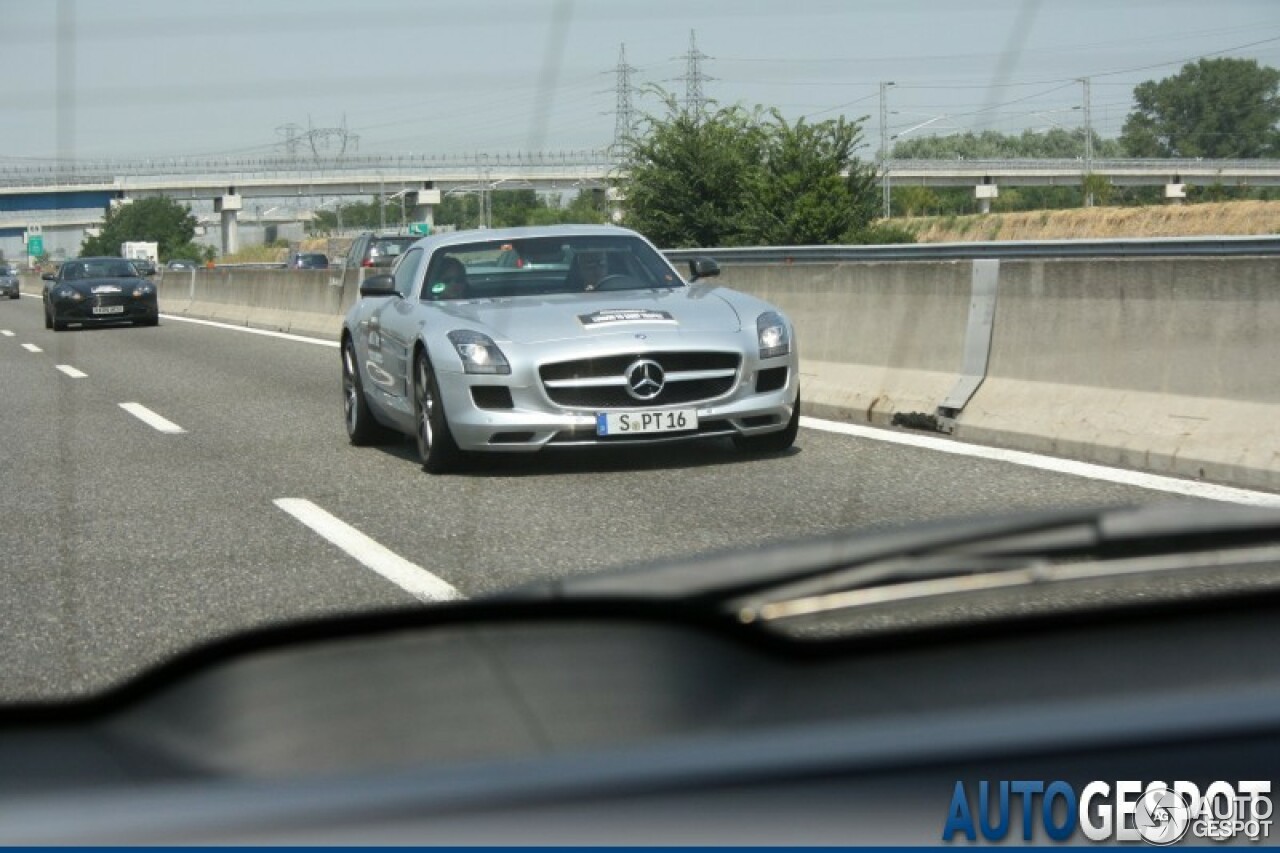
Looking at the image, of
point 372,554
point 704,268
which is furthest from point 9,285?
point 372,554

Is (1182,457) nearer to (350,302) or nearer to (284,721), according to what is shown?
(284,721)

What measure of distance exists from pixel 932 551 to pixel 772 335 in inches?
326

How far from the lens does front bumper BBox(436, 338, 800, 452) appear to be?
31.6 ft

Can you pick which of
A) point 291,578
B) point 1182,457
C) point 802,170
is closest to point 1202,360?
point 1182,457

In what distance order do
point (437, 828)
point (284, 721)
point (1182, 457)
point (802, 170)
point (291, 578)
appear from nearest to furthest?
point (437, 828) < point (284, 721) < point (291, 578) < point (1182, 457) < point (802, 170)

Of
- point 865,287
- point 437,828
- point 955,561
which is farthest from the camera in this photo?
point 865,287

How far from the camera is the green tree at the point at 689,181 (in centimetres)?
5809

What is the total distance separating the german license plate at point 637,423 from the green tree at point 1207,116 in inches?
2854

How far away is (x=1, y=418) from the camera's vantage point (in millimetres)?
14656

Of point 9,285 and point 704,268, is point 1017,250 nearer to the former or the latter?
point 704,268

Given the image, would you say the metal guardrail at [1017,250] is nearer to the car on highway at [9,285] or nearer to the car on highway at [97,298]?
the car on highway at [97,298]

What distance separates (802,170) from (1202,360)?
5098 centimetres

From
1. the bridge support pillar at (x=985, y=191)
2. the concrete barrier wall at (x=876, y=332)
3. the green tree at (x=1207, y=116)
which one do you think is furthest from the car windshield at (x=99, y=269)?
the bridge support pillar at (x=985, y=191)

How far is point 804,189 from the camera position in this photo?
59250 mm
